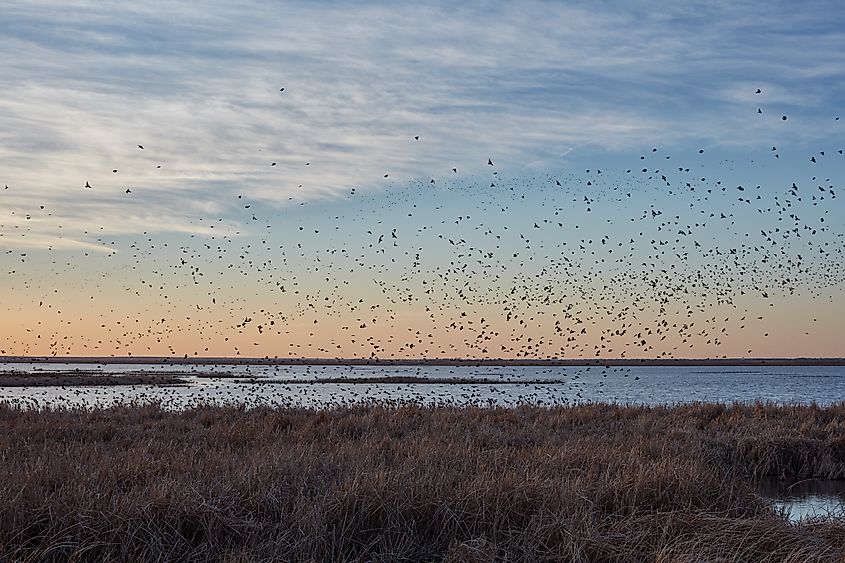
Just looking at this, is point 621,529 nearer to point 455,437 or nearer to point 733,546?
point 733,546

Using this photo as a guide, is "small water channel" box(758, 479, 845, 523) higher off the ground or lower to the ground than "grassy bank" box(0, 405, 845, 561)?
lower

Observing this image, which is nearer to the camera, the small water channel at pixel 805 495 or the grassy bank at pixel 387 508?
the grassy bank at pixel 387 508

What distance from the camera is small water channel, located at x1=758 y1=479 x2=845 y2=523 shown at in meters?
15.2

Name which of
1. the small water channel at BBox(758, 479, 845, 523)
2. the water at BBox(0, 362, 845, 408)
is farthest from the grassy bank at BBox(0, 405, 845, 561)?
the water at BBox(0, 362, 845, 408)

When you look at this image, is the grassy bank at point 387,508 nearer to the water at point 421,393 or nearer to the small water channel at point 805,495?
the small water channel at point 805,495

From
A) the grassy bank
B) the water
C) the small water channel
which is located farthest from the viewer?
the water

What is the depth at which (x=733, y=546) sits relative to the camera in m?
8.79

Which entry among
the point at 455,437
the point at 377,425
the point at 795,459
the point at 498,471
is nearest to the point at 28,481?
the point at 498,471

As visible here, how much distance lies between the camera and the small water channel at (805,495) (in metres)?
15.2

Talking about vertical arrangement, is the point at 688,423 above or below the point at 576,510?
below

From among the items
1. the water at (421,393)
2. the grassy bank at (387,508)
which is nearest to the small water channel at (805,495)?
the grassy bank at (387,508)

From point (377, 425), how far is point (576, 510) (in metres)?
12.1

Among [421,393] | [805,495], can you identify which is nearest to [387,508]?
[805,495]

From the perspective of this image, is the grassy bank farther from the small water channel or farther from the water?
the water
